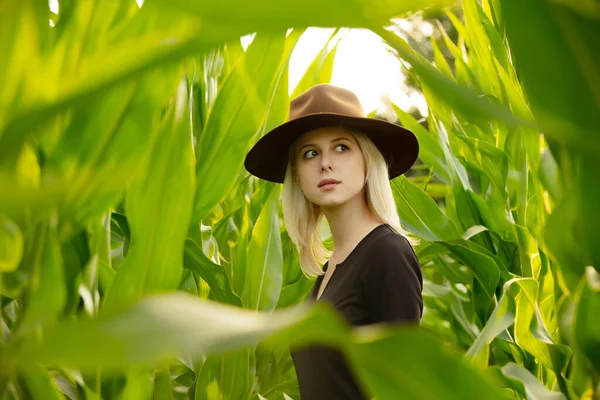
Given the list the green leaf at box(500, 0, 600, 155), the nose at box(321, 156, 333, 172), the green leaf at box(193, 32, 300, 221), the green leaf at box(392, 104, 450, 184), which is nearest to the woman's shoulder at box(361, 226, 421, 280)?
the nose at box(321, 156, 333, 172)

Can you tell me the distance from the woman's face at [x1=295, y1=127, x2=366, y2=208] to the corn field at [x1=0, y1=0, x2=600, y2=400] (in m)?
0.07

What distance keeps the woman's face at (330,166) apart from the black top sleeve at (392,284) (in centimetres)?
10

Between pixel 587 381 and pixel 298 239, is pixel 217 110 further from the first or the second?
pixel 587 381

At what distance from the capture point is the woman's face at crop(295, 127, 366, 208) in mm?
989

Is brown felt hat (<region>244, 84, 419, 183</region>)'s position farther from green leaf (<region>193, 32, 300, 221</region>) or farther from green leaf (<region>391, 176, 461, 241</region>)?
green leaf (<region>193, 32, 300, 221</region>)

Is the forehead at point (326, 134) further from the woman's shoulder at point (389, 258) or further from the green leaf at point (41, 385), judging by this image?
the green leaf at point (41, 385)

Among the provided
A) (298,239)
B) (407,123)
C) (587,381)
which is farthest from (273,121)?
(587,381)

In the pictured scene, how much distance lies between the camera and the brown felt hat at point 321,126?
3.28 ft

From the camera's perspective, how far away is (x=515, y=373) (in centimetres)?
54

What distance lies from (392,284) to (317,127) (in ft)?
0.84

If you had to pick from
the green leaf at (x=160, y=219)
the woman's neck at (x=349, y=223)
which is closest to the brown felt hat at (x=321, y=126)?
the woman's neck at (x=349, y=223)

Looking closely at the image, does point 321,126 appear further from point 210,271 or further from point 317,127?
point 210,271

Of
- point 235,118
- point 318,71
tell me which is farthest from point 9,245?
point 318,71

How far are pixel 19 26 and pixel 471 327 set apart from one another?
3.87 ft
